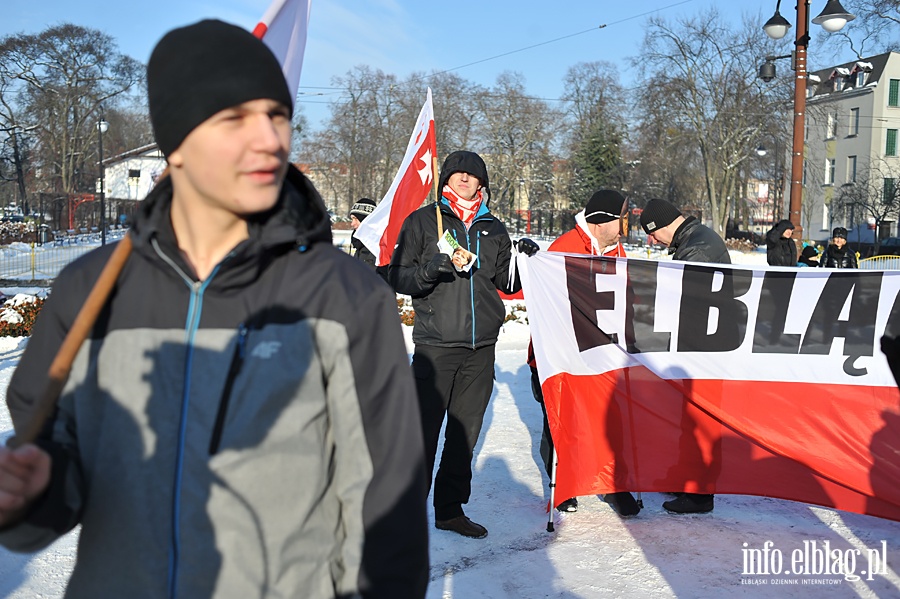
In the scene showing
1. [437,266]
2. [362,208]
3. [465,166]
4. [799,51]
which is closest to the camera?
[437,266]

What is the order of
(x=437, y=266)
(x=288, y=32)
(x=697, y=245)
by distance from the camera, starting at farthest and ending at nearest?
(x=697, y=245) → (x=437, y=266) → (x=288, y=32)

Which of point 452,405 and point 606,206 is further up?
point 606,206

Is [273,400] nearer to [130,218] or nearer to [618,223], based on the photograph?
[130,218]

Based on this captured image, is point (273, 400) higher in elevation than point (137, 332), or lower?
lower

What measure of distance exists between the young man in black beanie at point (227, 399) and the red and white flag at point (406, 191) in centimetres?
448

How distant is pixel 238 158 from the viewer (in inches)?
65.2

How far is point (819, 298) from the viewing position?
512cm

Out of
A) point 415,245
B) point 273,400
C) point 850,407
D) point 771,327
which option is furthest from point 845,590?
point 273,400

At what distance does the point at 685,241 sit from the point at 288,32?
13.7ft

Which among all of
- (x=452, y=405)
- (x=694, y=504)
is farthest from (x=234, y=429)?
(x=694, y=504)

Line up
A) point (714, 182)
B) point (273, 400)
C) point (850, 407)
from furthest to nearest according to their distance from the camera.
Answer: point (714, 182)
point (850, 407)
point (273, 400)

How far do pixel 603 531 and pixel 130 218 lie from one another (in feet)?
13.1

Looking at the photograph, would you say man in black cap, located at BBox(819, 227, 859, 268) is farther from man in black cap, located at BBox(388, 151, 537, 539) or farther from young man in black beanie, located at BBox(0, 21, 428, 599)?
young man in black beanie, located at BBox(0, 21, 428, 599)

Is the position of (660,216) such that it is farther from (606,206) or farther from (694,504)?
(694,504)
